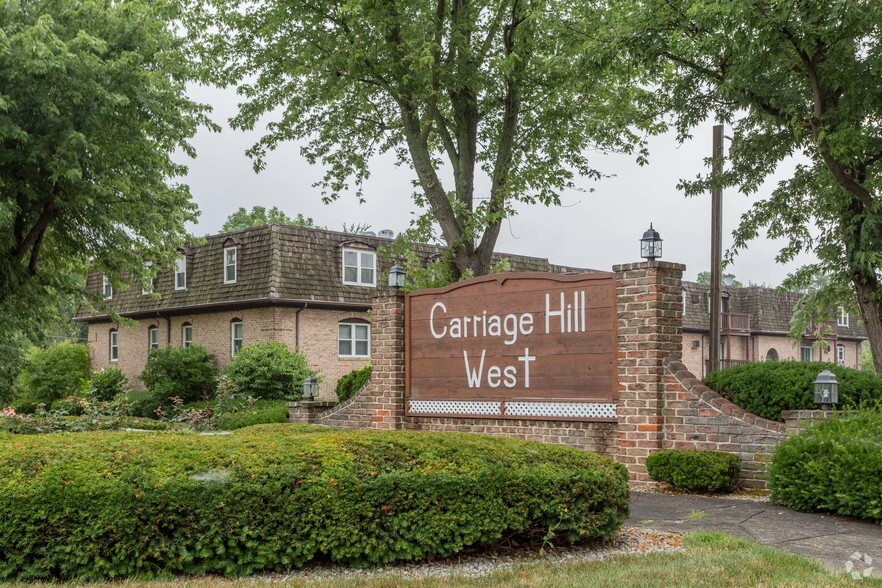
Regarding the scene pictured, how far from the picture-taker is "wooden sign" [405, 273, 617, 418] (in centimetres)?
1155

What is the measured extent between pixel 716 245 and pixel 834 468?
10.2 metres

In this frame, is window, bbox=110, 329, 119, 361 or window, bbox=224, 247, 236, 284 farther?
window, bbox=110, 329, 119, 361

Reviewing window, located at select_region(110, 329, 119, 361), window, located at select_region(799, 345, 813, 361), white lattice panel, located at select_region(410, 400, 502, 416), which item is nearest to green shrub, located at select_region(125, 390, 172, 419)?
window, located at select_region(110, 329, 119, 361)

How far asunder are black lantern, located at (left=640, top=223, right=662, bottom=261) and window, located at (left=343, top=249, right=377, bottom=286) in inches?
852

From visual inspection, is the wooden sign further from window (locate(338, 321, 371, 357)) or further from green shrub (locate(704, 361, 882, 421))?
window (locate(338, 321, 371, 357))

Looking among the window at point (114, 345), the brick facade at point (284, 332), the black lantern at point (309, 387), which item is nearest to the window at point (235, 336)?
the brick facade at point (284, 332)

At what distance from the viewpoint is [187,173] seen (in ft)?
78.9

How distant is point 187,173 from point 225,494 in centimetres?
1923

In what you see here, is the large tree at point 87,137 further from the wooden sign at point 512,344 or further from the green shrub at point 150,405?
the wooden sign at point 512,344

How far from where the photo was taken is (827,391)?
994 cm

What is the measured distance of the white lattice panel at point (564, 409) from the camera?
37.5 feet

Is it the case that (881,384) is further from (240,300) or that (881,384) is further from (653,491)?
(240,300)

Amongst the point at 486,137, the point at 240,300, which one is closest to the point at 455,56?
the point at 486,137

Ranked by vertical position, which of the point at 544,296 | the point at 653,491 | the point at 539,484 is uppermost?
the point at 544,296
